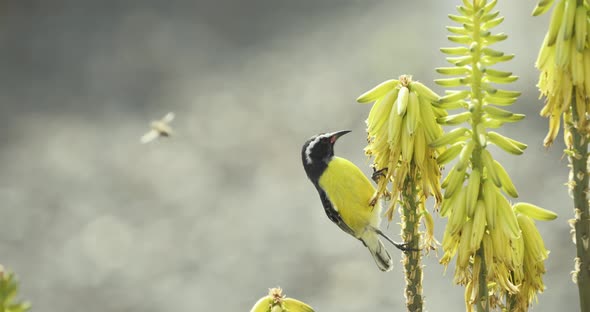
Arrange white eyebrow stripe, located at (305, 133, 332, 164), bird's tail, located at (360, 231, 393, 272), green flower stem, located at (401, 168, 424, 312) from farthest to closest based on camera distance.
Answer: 1. white eyebrow stripe, located at (305, 133, 332, 164)
2. bird's tail, located at (360, 231, 393, 272)
3. green flower stem, located at (401, 168, 424, 312)

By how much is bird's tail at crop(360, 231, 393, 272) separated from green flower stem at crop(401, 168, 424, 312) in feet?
3.61


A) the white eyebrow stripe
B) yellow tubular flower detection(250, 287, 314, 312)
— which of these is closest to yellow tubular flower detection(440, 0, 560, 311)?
yellow tubular flower detection(250, 287, 314, 312)

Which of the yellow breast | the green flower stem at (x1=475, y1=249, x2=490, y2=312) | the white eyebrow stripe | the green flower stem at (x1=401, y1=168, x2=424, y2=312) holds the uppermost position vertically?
the white eyebrow stripe

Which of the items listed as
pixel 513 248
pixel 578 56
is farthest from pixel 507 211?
pixel 578 56

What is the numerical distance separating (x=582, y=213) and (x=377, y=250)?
1.56 metres

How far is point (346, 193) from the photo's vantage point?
3.93 metres

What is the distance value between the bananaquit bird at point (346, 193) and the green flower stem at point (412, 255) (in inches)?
40.7

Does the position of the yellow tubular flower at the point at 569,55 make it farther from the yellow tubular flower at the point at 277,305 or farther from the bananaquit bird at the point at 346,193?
the bananaquit bird at the point at 346,193

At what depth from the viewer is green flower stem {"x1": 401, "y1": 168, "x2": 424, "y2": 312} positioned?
254cm

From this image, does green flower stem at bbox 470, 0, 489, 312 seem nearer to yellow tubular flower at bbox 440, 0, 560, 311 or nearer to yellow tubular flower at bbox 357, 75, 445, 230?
yellow tubular flower at bbox 440, 0, 560, 311

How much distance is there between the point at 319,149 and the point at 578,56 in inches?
79.3

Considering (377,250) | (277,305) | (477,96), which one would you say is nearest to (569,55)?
(477,96)

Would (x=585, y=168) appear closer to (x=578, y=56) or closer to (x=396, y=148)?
(x=578, y=56)

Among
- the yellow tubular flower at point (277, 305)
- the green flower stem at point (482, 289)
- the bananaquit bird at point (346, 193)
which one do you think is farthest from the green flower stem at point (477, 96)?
the bananaquit bird at point (346, 193)
